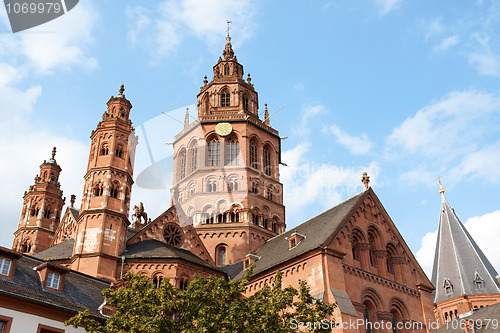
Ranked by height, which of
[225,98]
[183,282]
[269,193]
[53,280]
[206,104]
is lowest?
[53,280]

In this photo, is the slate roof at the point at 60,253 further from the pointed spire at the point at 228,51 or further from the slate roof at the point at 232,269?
the pointed spire at the point at 228,51

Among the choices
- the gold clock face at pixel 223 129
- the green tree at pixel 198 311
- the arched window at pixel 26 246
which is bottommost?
the green tree at pixel 198 311

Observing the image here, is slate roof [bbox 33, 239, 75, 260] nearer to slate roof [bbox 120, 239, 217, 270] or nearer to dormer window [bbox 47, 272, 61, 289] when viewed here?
slate roof [bbox 120, 239, 217, 270]

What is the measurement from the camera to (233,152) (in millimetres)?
56188

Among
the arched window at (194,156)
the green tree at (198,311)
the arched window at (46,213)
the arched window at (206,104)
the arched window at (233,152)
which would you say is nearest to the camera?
the green tree at (198,311)

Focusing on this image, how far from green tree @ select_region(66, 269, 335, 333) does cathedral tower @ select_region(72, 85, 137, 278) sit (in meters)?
15.5

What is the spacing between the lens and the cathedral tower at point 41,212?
53.5 m

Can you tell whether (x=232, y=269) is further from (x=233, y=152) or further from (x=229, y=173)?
(x=233, y=152)

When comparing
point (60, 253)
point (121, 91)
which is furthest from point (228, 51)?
point (60, 253)

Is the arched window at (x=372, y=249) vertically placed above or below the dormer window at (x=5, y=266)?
above

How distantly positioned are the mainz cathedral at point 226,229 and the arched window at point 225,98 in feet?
0.42

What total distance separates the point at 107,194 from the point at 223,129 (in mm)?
19668

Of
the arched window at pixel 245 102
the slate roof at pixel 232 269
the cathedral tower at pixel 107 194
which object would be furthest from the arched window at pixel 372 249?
the arched window at pixel 245 102

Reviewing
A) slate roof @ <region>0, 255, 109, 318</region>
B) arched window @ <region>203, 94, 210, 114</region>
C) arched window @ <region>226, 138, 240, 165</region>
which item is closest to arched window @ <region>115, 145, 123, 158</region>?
slate roof @ <region>0, 255, 109, 318</region>
